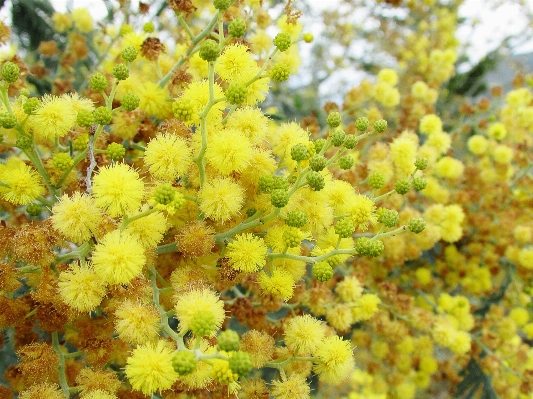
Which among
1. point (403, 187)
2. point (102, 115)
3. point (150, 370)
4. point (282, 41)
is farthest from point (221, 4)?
point (150, 370)

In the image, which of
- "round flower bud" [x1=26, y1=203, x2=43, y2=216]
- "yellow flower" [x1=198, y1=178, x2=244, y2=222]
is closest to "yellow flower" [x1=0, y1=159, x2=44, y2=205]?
"round flower bud" [x1=26, y1=203, x2=43, y2=216]

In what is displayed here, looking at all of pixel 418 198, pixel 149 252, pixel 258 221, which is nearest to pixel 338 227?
pixel 258 221

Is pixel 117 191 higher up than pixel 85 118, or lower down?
lower down

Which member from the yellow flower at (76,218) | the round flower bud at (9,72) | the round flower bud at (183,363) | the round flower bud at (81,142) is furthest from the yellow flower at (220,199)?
the round flower bud at (9,72)

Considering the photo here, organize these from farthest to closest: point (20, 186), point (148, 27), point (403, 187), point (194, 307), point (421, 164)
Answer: point (148, 27) → point (421, 164) → point (403, 187) → point (20, 186) → point (194, 307)

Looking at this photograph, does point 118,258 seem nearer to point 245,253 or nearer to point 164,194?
point 164,194

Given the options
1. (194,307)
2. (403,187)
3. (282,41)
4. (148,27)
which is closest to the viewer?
(194,307)

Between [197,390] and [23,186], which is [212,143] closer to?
[23,186]
